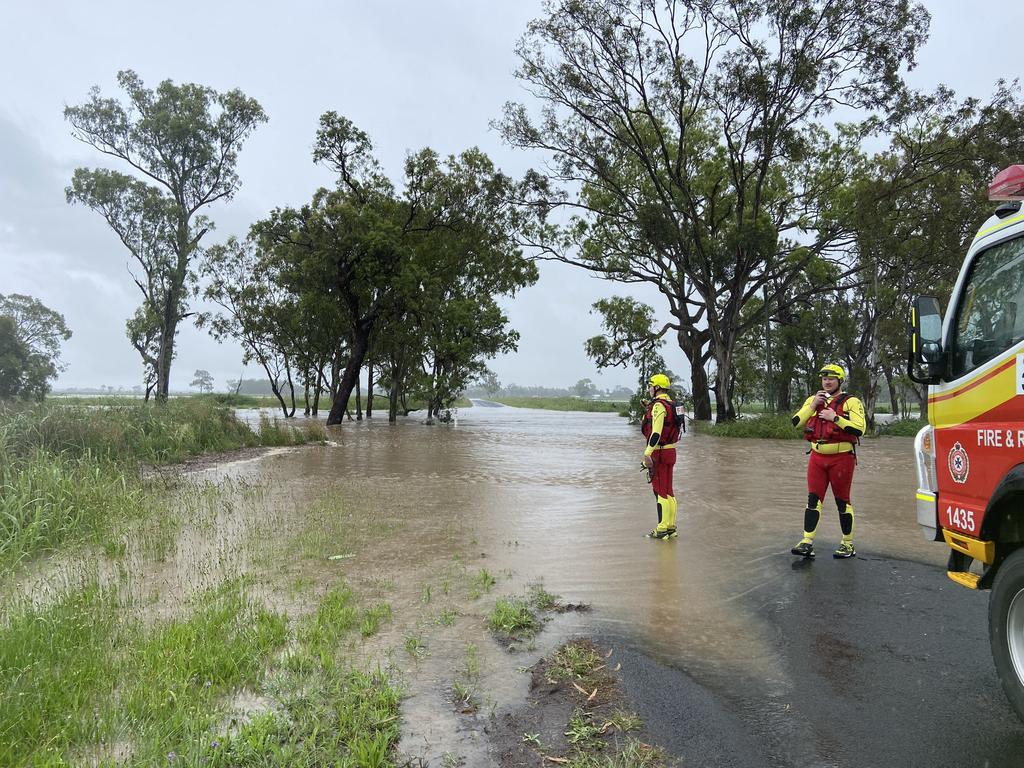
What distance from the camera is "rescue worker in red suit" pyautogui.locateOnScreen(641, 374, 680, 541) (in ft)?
26.1

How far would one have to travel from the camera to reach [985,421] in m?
3.77

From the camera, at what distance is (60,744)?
10.0 ft

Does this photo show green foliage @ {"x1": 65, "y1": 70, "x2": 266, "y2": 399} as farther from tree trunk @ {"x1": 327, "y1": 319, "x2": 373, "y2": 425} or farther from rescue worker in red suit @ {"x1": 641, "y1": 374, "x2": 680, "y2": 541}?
rescue worker in red suit @ {"x1": 641, "y1": 374, "x2": 680, "y2": 541}

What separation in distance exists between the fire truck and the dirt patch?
2.11 m

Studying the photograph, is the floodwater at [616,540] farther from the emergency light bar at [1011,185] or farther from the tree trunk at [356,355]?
the tree trunk at [356,355]

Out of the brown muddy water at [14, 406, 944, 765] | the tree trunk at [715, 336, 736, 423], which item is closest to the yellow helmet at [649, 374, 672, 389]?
the brown muddy water at [14, 406, 944, 765]

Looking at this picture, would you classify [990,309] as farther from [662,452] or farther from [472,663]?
[662,452]

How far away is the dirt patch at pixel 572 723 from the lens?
10.0 ft

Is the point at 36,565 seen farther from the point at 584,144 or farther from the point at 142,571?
the point at 584,144

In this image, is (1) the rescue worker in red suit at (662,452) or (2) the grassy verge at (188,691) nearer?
(2) the grassy verge at (188,691)

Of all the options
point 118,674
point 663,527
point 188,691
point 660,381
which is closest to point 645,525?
point 663,527

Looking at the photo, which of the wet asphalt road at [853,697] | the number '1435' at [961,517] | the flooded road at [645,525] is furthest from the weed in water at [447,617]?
the number '1435' at [961,517]

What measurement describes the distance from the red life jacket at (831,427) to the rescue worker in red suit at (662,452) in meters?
1.64

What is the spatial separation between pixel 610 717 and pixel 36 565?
6244mm
